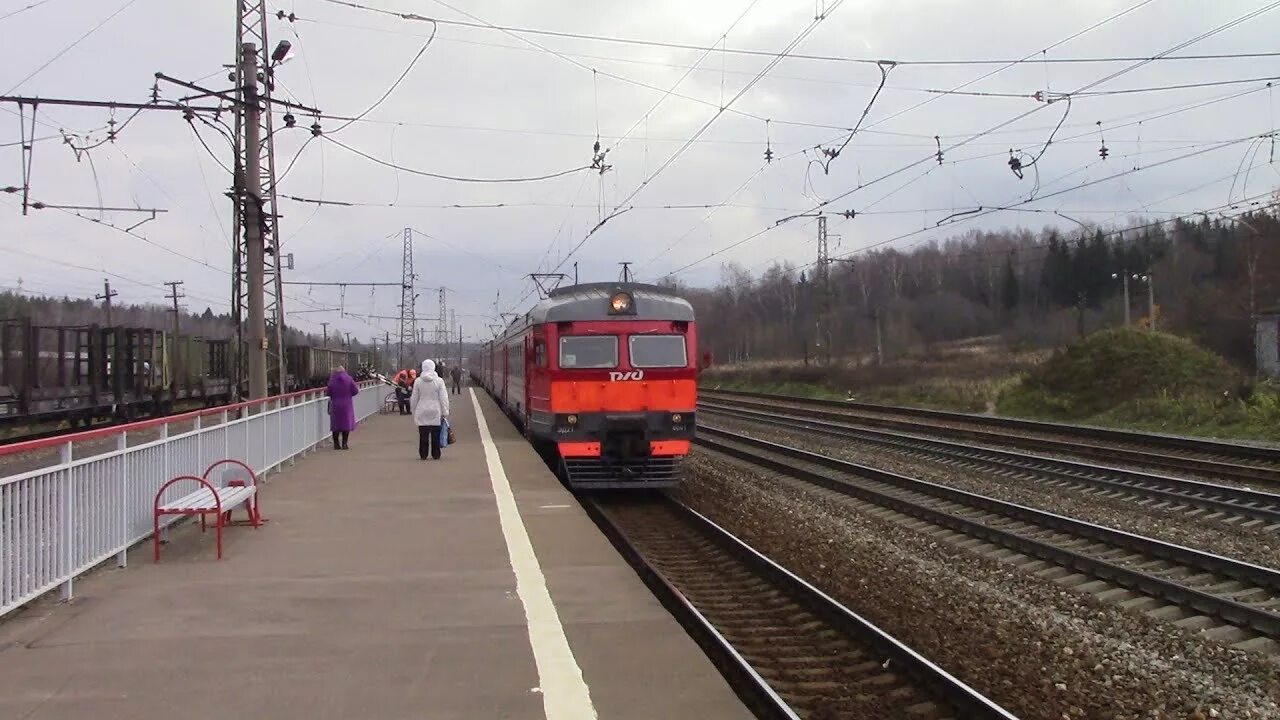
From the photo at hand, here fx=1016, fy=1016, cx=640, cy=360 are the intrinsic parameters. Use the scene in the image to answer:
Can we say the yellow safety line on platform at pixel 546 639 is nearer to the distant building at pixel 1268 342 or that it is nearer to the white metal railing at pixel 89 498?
the white metal railing at pixel 89 498

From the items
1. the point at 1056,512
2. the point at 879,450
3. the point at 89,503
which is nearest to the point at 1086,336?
the point at 879,450

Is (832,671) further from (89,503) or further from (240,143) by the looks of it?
(240,143)

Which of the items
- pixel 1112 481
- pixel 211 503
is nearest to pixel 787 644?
pixel 211 503

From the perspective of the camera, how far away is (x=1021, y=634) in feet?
24.1

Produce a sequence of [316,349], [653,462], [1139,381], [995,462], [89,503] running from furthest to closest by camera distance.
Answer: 1. [316,349]
2. [1139,381]
3. [995,462]
4. [653,462]
5. [89,503]

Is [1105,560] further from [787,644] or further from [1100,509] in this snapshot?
[787,644]

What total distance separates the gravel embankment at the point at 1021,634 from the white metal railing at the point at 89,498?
5636 millimetres

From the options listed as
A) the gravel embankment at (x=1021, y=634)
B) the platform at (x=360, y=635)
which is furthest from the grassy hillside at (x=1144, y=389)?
the platform at (x=360, y=635)

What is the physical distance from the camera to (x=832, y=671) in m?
6.43

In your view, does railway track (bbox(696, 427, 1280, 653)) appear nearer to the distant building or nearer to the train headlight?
the train headlight

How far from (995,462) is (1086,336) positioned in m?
13.8

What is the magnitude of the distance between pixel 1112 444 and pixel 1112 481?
21.5 feet

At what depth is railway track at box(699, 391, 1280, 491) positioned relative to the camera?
16094mm

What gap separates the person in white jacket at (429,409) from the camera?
1506 cm
